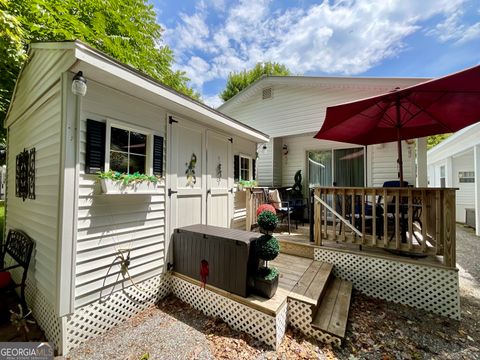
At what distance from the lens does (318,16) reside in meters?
5.71

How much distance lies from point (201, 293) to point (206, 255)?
1.88ft

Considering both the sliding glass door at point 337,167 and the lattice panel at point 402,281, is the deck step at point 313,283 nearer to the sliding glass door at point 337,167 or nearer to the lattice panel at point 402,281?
the lattice panel at point 402,281

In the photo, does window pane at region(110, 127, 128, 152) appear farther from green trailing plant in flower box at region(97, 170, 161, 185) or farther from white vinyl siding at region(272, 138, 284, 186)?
white vinyl siding at region(272, 138, 284, 186)

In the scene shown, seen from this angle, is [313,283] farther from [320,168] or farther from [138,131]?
[320,168]

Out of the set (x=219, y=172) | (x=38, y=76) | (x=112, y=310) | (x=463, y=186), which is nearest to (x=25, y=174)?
(x=38, y=76)

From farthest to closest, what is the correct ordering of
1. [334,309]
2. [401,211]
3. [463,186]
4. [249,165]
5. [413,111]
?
[463,186]
[249,165]
[413,111]
[401,211]
[334,309]

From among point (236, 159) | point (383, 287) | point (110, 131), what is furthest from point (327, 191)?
point (110, 131)

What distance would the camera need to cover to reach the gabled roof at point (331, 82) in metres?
4.66

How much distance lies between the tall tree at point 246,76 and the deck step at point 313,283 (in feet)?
49.2

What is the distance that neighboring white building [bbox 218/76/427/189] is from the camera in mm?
5125

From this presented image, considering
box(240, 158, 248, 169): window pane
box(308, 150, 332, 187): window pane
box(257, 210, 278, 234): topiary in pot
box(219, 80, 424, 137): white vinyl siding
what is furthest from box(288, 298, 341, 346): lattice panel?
box(219, 80, 424, 137): white vinyl siding

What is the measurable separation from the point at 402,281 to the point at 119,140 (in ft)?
15.1

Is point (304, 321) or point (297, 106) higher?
point (297, 106)

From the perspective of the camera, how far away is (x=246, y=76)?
1570 cm
